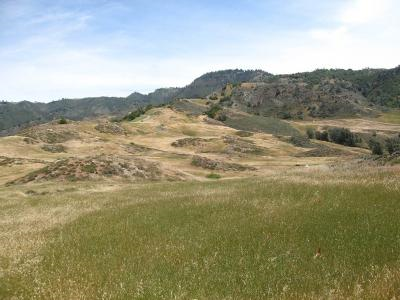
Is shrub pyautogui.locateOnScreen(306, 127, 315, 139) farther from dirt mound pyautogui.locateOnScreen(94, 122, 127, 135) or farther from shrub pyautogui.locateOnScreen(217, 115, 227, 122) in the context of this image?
dirt mound pyautogui.locateOnScreen(94, 122, 127, 135)

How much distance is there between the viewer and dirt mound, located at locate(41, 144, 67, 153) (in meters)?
87.6

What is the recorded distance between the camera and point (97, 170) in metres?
48.7

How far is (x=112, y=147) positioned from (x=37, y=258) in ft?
277

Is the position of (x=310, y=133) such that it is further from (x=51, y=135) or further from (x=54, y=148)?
(x=54, y=148)

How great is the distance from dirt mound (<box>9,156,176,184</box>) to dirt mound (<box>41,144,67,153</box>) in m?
38.3

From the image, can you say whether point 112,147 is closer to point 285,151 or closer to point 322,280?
point 285,151

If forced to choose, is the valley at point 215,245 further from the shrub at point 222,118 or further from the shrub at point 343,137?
the shrub at point 222,118

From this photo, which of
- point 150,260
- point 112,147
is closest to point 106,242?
point 150,260

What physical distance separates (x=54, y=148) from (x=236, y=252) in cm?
8292

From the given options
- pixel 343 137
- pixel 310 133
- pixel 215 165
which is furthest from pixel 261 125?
pixel 215 165

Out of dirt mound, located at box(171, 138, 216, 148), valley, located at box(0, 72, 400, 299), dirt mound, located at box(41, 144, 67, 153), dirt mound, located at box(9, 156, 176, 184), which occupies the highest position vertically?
valley, located at box(0, 72, 400, 299)

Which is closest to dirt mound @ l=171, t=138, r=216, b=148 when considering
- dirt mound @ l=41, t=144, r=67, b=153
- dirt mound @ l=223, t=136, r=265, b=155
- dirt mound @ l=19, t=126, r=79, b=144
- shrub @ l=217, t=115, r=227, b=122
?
dirt mound @ l=223, t=136, r=265, b=155

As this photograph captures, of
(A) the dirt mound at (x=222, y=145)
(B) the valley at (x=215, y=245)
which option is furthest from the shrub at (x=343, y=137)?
(B) the valley at (x=215, y=245)

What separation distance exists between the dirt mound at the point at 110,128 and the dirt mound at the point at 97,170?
69491 mm
